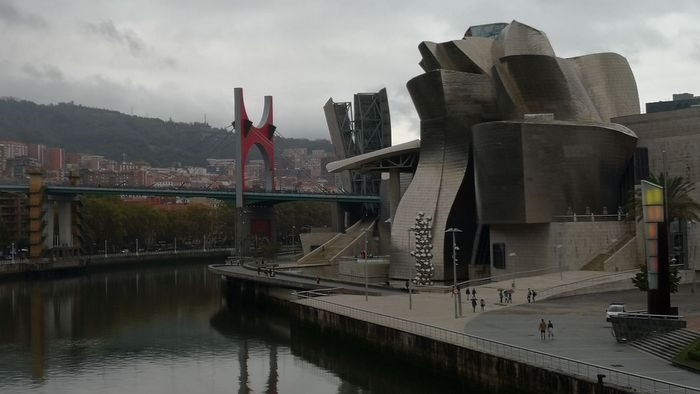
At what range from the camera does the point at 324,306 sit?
40.9 metres

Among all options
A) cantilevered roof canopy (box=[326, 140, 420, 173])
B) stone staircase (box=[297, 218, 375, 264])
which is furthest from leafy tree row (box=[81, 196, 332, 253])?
cantilevered roof canopy (box=[326, 140, 420, 173])

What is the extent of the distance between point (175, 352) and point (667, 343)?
23164 millimetres

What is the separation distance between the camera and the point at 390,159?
6112 centimetres

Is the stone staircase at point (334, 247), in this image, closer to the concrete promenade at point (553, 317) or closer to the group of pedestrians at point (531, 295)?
the concrete promenade at point (553, 317)

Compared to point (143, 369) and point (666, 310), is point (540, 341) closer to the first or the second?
point (666, 310)

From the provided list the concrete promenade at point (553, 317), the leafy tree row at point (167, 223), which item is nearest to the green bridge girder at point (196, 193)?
the leafy tree row at point (167, 223)

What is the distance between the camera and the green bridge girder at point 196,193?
287ft

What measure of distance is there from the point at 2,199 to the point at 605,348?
96578 millimetres

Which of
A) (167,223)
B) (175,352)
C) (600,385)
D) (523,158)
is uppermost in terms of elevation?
(523,158)

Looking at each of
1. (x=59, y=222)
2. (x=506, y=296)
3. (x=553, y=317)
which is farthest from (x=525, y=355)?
(x=59, y=222)

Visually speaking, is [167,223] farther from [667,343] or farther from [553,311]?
→ [667,343]

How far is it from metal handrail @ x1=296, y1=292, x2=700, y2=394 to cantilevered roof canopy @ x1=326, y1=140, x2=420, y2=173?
23.6 meters

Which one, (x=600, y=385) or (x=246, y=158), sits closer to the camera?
(x=600, y=385)

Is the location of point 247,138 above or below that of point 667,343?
above
